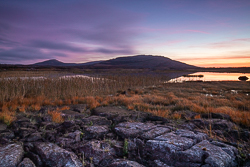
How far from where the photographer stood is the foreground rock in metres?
2.91

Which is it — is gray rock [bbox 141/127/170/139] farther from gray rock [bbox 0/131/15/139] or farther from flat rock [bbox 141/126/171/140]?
gray rock [bbox 0/131/15/139]

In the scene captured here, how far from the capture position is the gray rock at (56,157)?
288 cm

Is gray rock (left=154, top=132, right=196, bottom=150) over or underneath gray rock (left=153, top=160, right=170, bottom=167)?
over

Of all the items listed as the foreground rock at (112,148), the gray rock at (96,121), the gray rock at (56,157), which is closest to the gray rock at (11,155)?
the foreground rock at (112,148)

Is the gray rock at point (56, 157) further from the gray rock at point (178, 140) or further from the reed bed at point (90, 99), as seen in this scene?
the reed bed at point (90, 99)

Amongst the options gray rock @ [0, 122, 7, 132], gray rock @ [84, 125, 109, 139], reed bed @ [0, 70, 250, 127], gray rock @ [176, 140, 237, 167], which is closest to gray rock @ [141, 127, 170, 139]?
gray rock @ [176, 140, 237, 167]

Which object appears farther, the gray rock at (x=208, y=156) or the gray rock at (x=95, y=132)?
the gray rock at (x=95, y=132)

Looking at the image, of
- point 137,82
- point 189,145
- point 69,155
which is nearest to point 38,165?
point 69,155

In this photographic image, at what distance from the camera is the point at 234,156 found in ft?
10.1

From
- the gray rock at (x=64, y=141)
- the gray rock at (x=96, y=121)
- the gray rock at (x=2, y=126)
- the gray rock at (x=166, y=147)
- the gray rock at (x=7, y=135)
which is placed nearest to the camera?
the gray rock at (x=166, y=147)

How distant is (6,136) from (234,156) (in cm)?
502

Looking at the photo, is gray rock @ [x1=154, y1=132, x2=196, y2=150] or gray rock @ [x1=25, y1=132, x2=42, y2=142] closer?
gray rock @ [x1=154, y1=132, x2=196, y2=150]

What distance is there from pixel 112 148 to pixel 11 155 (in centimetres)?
190

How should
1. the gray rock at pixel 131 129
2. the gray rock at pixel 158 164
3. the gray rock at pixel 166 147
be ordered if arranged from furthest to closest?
the gray rock at pixel 131 129 < the gray rock at pixel 166 147 < the gray rock at pixel 158 164
